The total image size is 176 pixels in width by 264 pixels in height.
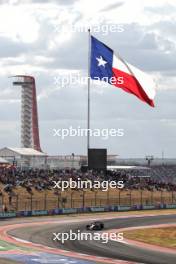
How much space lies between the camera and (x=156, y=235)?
42.9 m

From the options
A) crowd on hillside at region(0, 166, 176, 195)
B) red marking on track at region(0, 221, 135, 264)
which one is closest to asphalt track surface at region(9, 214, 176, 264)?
red marking on track at region(0, 221, 135, 264)

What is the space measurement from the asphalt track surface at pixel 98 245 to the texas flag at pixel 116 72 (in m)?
8.11

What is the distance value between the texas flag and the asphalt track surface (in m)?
8.11

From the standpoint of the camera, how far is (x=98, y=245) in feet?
119

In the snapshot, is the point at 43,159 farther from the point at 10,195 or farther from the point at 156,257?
the point at 156,257

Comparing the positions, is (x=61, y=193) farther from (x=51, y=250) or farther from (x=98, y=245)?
(x=51, y=250)

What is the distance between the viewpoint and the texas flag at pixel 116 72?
1235 inches

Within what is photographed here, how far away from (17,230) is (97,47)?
649 inches

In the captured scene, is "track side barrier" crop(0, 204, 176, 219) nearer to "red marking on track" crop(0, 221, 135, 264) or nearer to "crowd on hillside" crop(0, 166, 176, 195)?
"crowd on hillside" crop(0, 166, 176, 195)

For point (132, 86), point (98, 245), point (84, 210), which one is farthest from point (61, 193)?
point (132, 86)

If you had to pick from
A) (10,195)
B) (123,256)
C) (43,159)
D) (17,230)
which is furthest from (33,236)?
(43,159)

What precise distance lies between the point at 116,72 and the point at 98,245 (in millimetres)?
10462

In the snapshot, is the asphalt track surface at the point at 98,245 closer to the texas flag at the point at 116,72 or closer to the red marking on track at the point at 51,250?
the red marking on track at the point at 51,250

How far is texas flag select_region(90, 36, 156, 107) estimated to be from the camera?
31359 millimetres
